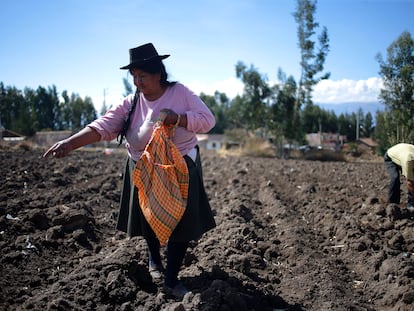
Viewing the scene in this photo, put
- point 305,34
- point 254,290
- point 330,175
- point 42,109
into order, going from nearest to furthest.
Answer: point 254,290
point 330,175
point 305,34
point 42,109

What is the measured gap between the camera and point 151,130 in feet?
9.10

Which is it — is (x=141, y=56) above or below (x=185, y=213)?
above

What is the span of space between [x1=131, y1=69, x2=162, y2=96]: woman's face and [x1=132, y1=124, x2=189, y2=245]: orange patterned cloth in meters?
0.28

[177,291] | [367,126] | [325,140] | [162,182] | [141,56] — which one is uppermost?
[367,126]

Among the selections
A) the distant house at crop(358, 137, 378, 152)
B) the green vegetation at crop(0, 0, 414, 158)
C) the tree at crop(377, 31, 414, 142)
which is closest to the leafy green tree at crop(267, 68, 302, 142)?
the green vegetation at crop(0, 0, 414, 158)

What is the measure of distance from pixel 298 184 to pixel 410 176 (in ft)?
11.3

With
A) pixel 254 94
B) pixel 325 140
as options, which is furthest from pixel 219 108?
pixel 254 94

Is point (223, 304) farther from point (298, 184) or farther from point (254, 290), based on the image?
point (298, 184)

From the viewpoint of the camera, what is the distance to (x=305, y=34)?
80.1 feet

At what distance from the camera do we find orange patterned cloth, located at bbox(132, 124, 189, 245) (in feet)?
8.64

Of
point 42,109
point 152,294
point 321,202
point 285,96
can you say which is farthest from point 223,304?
point 42,109

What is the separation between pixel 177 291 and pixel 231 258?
0.82 m

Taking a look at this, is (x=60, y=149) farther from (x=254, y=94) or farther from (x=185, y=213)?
(x=254, y=94)

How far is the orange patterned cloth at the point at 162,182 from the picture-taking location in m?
2.63
